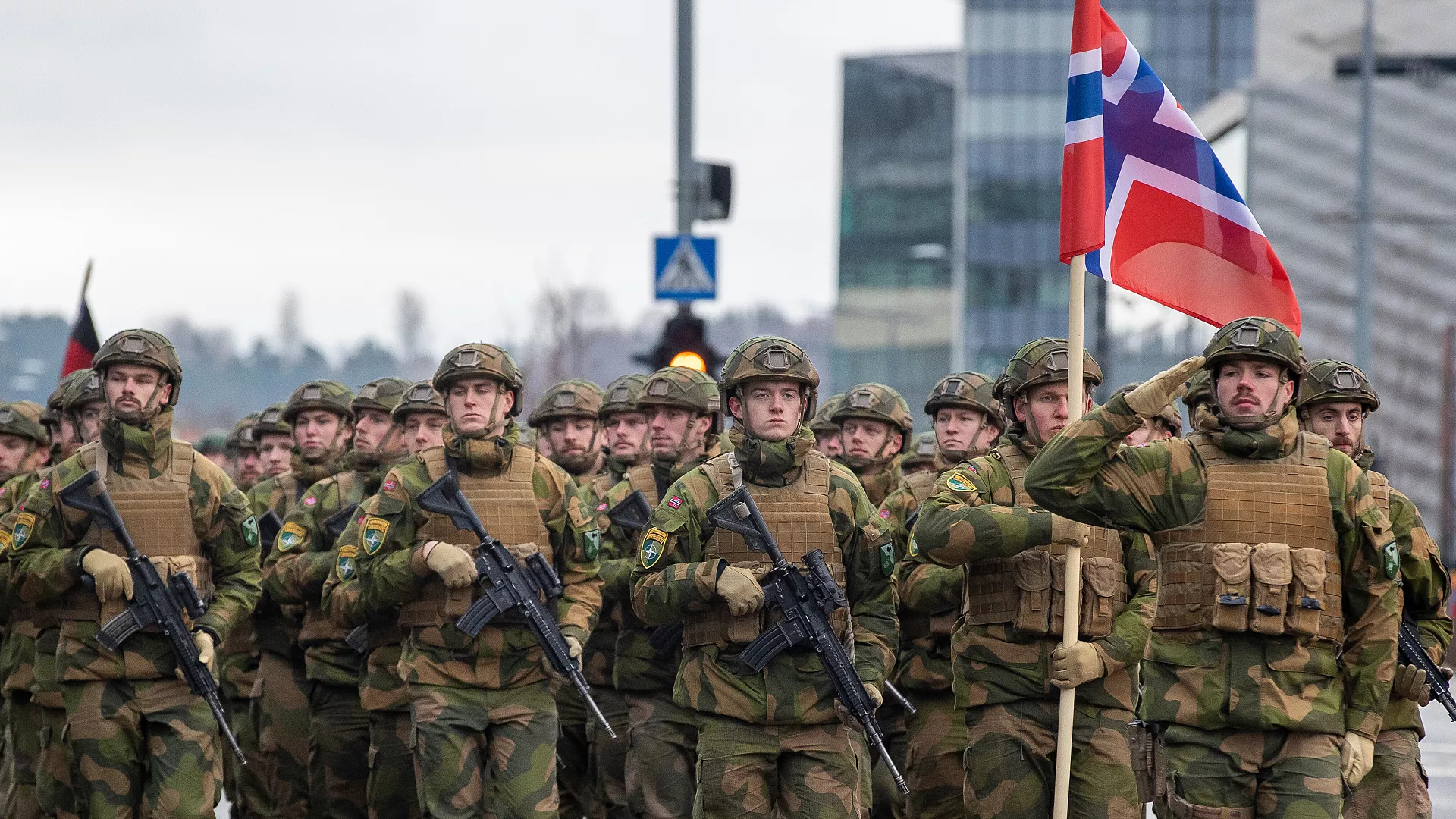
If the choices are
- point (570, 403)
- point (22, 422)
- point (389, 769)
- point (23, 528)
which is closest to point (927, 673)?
point (389, 769)

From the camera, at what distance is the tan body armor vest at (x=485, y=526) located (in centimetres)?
912

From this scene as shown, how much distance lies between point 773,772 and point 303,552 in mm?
3493

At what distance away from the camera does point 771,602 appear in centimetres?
812

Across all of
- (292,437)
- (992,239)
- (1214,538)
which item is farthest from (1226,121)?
(1214,538)

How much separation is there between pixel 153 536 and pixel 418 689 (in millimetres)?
1466

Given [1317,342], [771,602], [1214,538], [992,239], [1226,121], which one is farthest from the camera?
[992,239]

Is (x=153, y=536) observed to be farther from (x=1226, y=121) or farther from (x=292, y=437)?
(x=1226, y=121)

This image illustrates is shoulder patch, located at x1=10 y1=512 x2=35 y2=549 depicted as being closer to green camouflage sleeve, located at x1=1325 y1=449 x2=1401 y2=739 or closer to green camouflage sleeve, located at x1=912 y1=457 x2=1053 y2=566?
green camouflage sleeve, located at x1=912 y1=457 x2=1053 y2=566

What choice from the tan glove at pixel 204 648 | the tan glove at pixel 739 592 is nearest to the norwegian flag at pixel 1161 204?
the tan glove at pixel 739 592

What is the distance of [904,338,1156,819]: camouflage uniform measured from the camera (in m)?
8.12

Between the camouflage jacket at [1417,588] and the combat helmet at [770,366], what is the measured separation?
2432mm

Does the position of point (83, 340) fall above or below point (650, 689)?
above

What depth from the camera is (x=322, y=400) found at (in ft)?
38.7

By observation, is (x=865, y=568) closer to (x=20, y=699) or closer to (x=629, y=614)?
(x=629, y=614)
